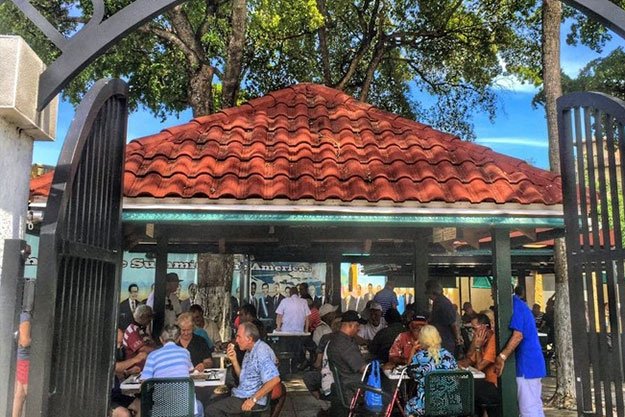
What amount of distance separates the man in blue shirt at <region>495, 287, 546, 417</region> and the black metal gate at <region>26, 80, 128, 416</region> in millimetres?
4063

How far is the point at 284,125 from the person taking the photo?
6594mm

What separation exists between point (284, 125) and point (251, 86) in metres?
9.76

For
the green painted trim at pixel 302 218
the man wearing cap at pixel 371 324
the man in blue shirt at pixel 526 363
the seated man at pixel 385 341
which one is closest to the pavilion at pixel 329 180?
the green painted trim at pixel 302 218

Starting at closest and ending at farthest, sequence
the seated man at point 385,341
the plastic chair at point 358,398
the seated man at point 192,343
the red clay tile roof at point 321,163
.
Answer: the red clay tile roof at point 321,163 < the plastic chair at point 358,398 < the seated man at point 192,343 < the seated man at point 385,341

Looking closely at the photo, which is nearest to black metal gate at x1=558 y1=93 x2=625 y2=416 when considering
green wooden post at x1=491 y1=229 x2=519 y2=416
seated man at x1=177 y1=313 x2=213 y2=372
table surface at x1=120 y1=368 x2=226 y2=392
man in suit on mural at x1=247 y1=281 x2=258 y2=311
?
green wooden post at x1=491 y1=229 x2=519 y2=416

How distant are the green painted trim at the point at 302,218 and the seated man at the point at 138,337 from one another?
2435 millimetres

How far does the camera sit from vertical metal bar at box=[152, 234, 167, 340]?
8.02m

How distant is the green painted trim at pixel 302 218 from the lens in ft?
16.0

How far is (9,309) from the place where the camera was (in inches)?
93.2

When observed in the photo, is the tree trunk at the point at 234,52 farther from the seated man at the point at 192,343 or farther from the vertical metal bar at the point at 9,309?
the vertical metal bar at the point at 9,309

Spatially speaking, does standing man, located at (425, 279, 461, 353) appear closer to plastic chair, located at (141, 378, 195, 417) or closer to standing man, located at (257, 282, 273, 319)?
plastic chair, located at (141, 378, 195, 417)

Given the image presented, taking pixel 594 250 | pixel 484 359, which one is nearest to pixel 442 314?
pixel 484 359

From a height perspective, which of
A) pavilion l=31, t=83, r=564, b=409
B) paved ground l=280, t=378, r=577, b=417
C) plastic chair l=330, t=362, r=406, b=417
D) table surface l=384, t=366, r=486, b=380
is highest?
pavilion l=31, t=83, r=564, b=409

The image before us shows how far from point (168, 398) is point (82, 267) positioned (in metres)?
2.66
